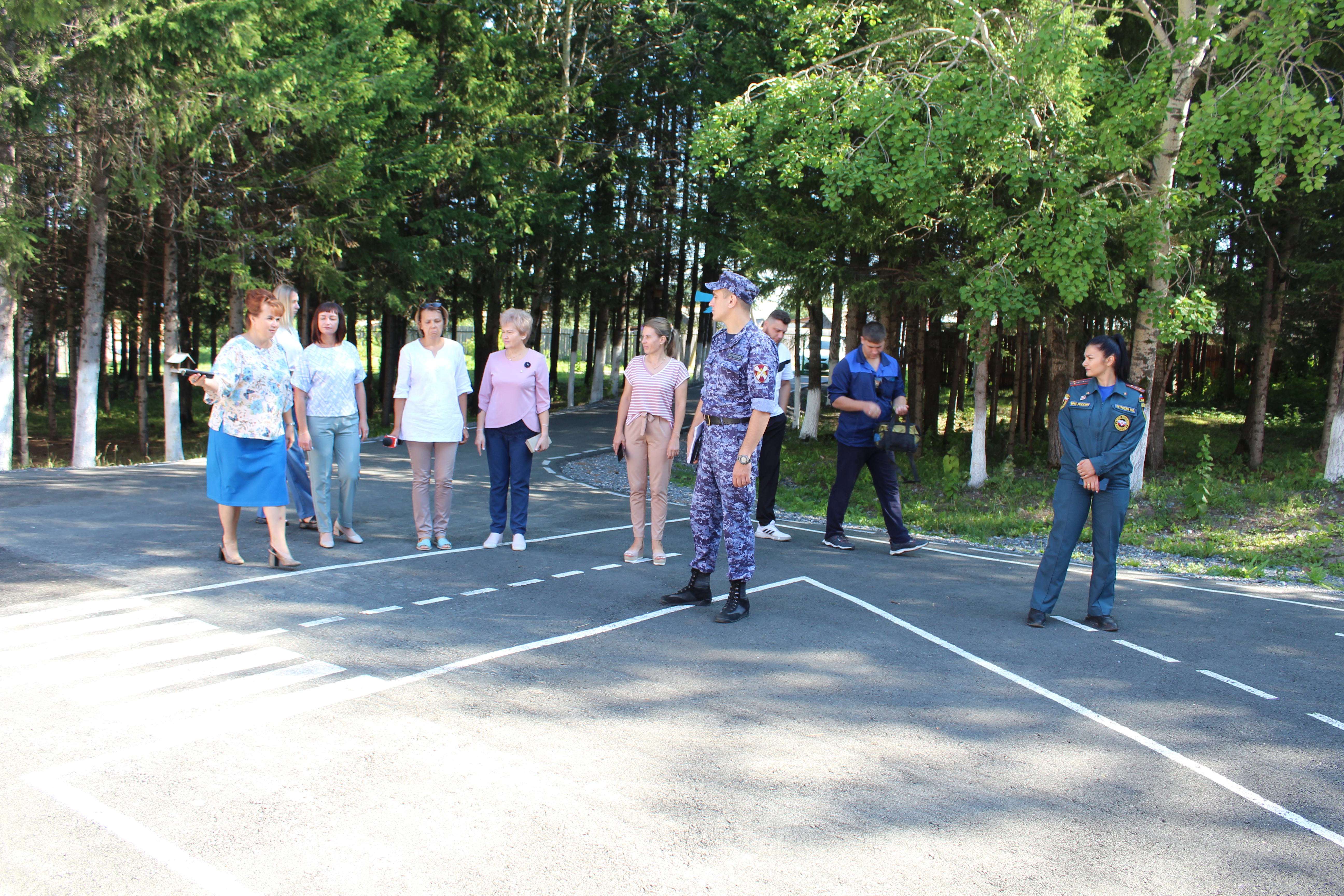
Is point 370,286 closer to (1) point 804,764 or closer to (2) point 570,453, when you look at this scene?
(2) point 570,453

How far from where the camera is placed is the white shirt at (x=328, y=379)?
308 inches

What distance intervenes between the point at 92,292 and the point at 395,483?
29.1ft

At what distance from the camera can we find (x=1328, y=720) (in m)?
4.86

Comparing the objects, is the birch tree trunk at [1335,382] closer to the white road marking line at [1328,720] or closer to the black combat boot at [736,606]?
the white road marking line at [1328,720]

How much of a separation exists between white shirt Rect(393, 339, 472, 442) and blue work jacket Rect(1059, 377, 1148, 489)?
504 centimetres

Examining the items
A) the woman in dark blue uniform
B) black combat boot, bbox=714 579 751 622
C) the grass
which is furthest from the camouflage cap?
the grass

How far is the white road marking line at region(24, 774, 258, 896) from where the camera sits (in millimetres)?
2910

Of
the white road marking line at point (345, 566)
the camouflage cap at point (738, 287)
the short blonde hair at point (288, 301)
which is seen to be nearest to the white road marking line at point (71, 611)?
the white road marking line at point (345, 566)

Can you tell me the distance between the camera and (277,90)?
1562 centimetres

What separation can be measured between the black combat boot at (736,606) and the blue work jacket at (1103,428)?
7.83ft

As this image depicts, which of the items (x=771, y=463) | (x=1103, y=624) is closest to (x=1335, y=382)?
(x=771, y=463)

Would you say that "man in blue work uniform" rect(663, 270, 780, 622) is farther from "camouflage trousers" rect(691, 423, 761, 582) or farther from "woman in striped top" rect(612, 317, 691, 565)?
"woman in striped top" rect(612, 317, 691, 565)

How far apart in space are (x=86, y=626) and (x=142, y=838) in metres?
2.85

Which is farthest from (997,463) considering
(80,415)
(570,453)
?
(80,415)
